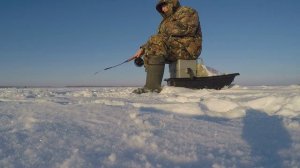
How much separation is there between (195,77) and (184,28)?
3.25 feet

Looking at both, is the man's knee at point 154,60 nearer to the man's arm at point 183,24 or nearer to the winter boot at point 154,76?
the winter boot at point 154,76

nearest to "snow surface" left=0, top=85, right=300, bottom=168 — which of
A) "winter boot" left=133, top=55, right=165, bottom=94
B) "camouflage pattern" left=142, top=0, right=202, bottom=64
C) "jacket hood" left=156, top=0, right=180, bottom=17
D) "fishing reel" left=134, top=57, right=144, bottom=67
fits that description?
"winter boot" left=133, top=55, right=165, bottom=94

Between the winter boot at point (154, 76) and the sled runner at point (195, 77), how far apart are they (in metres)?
0.26

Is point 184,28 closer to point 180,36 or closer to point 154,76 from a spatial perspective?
point 180,36

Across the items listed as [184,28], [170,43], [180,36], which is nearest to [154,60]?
[170,43]

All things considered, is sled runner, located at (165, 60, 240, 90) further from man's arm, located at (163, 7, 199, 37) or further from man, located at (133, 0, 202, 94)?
man's arm, located at (163, 7, 199, 37)

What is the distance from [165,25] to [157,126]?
449cm

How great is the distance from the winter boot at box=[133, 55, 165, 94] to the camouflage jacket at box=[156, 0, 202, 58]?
0.65 m

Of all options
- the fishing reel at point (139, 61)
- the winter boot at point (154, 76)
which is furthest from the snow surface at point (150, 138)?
the fishing reel at point (139, 61)

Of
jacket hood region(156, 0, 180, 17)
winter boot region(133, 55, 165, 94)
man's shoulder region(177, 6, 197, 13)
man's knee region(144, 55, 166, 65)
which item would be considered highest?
jacket hood region(156, 0, 180, 17)

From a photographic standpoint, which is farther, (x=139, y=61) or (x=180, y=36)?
(x=139, y=61)

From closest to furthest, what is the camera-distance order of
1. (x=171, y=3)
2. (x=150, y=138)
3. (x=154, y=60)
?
(x=150, y=138), (x=154, y=60), (x=171, y=3)

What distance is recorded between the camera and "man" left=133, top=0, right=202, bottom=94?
6.12m

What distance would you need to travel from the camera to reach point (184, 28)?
20.8ft
